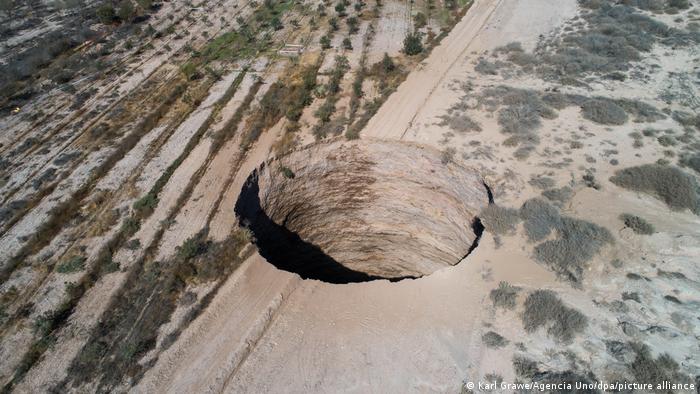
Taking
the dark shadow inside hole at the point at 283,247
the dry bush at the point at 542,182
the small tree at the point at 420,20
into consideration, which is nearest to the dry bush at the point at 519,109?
the dry bush at the point at 542,182

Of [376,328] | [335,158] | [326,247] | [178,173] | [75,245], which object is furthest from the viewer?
[326,247]

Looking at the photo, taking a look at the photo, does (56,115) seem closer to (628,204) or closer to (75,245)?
(75,245)

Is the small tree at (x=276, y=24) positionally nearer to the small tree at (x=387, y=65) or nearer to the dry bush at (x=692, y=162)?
the small tree at (x=387, y=65)

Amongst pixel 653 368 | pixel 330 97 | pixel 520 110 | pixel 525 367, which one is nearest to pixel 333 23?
pixel 330 97

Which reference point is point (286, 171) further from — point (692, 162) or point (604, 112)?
point (692, 162)

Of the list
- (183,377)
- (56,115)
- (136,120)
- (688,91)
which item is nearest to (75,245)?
(183,377)
